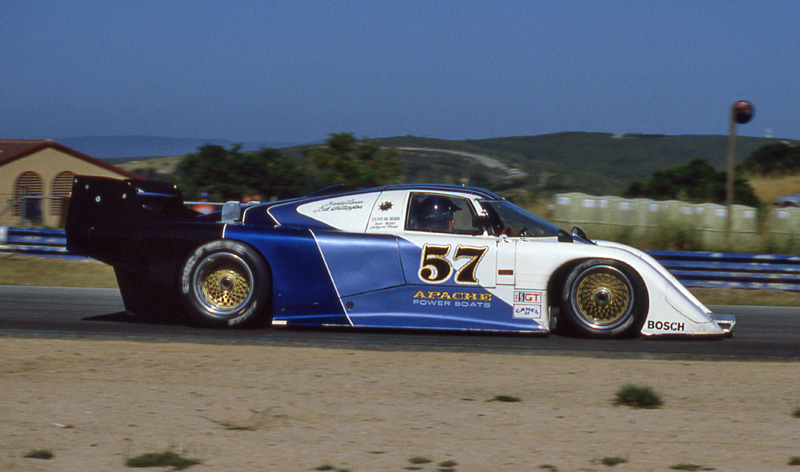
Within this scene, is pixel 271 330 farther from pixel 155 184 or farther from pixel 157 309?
pixel 155 184

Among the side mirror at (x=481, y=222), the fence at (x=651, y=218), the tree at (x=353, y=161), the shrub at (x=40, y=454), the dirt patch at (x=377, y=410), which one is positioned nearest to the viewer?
the shrub at (x=40, y=454)

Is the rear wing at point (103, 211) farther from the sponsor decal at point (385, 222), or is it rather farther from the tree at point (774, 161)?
the tree at point (774, 161)

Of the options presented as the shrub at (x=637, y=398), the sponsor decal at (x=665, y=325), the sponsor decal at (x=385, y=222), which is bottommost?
the shrub at (x=637, y=398)

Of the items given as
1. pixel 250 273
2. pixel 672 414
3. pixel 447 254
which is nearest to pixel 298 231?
pixel 250 273

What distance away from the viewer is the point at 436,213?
7887 millimetres

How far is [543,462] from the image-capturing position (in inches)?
165

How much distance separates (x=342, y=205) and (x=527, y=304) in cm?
197

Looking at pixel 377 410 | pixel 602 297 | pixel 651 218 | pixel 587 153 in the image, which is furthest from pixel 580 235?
pixel 587 153

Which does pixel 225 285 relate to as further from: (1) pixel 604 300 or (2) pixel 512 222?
(1) pixel 604 300

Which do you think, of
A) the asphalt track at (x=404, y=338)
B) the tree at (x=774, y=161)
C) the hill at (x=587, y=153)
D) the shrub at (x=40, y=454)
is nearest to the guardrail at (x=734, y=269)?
the asphalt track at (x=404, y=338)

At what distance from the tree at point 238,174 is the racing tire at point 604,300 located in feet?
89.9

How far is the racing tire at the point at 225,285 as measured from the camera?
7.81 meters

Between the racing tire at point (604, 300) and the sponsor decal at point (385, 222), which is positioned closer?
the racing tire at point (604, 300)

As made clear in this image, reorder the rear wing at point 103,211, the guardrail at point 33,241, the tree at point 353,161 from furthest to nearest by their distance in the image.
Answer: the tree at point 353,161 < the guardrail at point 33,241 < the rear wing at point 103,211
